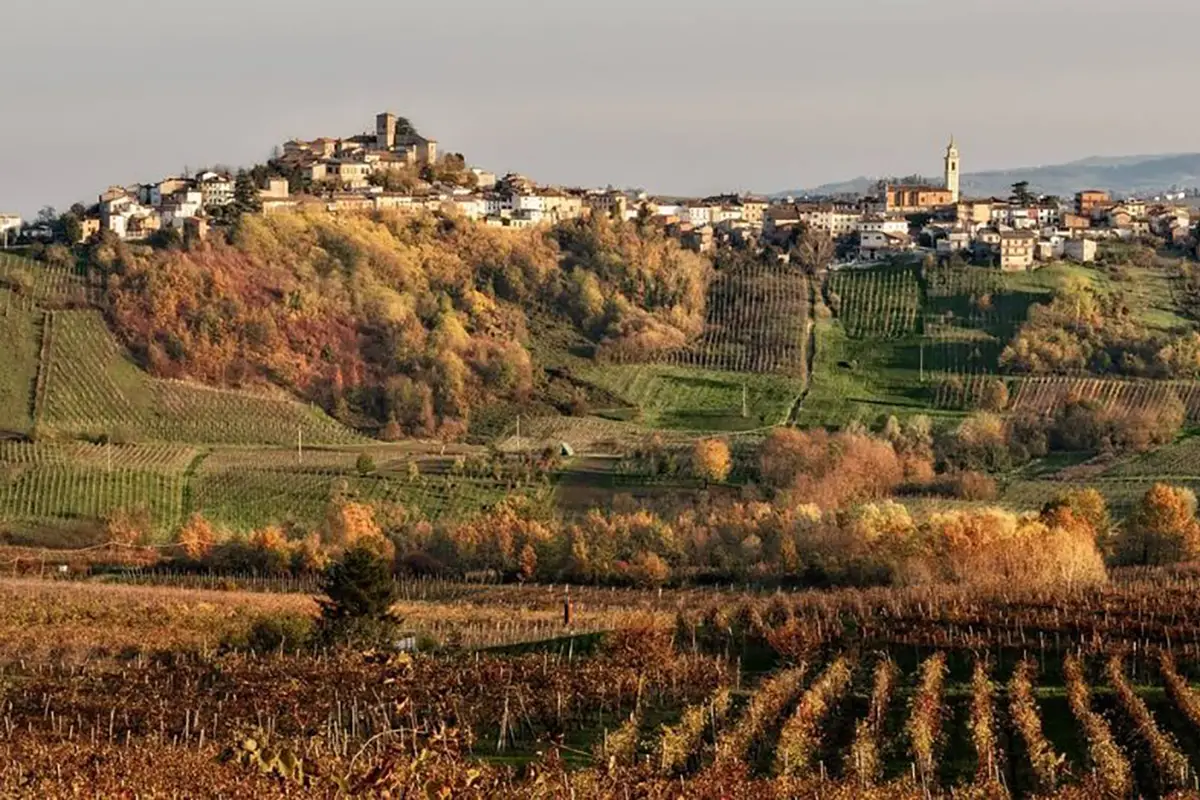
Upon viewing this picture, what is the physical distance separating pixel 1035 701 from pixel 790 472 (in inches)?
1059

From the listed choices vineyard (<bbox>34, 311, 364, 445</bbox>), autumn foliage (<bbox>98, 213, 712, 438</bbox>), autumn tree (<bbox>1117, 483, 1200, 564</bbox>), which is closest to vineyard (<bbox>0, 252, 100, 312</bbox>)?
autumn foliage (<bbox>98, 213, 712, 438</bbox>)

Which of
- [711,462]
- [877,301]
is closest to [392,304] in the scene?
[877,301]

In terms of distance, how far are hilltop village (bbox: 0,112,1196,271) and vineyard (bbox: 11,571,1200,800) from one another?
137ft

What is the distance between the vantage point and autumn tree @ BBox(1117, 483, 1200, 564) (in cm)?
3988

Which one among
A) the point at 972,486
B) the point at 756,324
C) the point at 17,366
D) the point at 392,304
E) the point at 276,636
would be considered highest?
the point at 392,304

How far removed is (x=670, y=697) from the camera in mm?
25219

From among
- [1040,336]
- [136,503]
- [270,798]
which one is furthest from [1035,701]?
[1040,336]

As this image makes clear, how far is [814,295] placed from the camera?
248 ft

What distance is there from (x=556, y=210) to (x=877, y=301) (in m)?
15.5

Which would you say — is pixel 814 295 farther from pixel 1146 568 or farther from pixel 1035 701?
pixel 1035 701

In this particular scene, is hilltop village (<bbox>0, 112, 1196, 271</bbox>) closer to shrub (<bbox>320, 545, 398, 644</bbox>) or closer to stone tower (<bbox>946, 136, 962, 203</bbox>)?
stone tower (<bbox>946, 136, 962, 203</bbox>)

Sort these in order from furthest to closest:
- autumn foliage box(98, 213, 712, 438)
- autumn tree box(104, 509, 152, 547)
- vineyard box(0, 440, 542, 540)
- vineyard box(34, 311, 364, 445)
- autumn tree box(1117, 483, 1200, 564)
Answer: autumn foliage box(98, 213, 712, 438) → vineyard box(34, 311, 364, 445) → vineyard box(0, 440, 542, 540) → autumn tree box(104, 509, 152, 547) → autumn tree box(1117, 483, 1200, 564)

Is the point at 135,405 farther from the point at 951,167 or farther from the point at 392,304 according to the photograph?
the point at 951,167

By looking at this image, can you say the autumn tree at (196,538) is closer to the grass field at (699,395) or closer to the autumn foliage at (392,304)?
the autumn foliage at (392,304)
